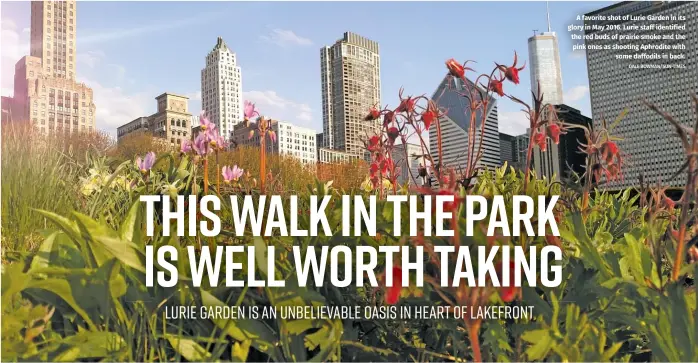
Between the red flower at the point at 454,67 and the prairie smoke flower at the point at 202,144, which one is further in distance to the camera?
the prairie smoke flower at the point at 202,144

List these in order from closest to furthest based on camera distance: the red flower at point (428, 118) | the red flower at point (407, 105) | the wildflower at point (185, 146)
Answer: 1. the red flower at point (428, 118)
2. the red flower at point (407, 105)
3. the wildflower at point (185, 146)

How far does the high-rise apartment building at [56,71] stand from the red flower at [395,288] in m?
48.9

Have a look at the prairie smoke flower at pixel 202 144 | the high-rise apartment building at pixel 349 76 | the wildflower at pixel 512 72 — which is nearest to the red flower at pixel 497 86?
the wildflower at pixel 512 72

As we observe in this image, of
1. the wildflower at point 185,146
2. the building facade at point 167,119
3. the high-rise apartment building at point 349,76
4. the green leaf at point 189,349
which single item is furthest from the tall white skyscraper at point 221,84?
the green leaf at point 189,349

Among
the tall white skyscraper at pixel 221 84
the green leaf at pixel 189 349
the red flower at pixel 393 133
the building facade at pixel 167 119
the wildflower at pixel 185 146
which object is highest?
the tall white skyscraper at pixel 221 84

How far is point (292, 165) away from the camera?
62.6ft

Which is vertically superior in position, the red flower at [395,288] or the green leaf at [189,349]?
the red flower at [395,288]

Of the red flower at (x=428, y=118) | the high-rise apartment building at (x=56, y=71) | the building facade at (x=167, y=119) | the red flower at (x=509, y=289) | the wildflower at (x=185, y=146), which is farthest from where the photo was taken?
the high-rise apartment building at (x=56, y=71)

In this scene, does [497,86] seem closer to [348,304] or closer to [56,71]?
[348,304]

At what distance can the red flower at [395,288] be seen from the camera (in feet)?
1.66

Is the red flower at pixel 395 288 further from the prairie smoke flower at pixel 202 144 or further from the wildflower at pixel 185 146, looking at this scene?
the wildflower at pixel 185 146

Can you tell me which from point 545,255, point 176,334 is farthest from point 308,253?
point 545,255

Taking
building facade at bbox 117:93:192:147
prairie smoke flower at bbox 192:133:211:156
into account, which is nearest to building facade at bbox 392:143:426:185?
prairie smoke flower at bbox 192:133:211:156

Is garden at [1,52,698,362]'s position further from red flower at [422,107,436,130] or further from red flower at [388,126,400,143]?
red flower at [388,126,400,143]
